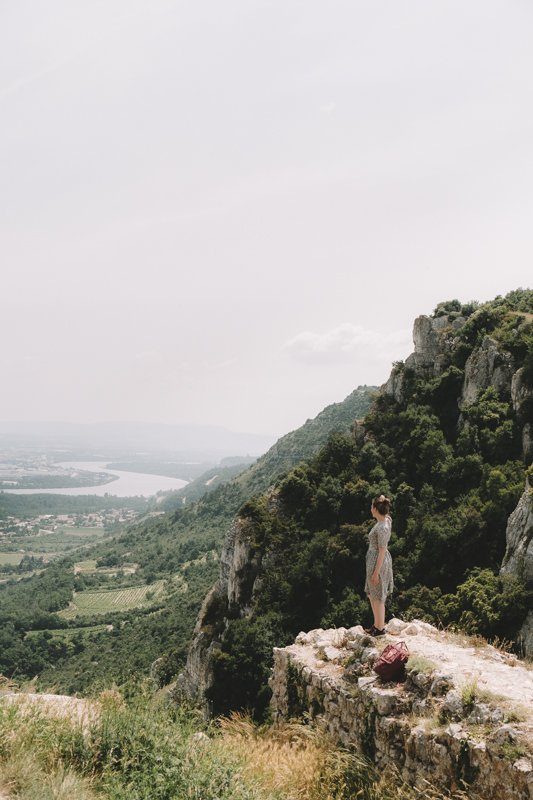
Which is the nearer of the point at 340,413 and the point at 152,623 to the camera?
the point at 152,623

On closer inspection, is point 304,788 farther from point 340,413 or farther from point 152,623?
point 340,413

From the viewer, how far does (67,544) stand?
530 ft

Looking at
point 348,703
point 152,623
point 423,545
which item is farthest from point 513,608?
point 152,623

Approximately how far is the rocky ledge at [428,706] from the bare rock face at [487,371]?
26.6 meters

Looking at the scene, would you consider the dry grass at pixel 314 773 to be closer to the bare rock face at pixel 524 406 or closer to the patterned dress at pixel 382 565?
the patterned dress at pixel 382 565

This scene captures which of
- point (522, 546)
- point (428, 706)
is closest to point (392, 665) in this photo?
point (428, 706)

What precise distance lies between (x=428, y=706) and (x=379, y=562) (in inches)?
81.3

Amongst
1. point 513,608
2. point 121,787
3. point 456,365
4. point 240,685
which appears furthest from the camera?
point 456,365

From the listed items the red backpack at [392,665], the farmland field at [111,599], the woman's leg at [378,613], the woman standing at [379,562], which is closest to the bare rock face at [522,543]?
the woman's leg at [378,613]

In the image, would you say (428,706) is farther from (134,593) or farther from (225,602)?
(134,593)

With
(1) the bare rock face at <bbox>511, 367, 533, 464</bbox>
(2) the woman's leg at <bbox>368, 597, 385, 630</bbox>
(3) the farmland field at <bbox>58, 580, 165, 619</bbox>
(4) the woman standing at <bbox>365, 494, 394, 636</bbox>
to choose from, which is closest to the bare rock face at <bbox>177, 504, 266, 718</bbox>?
(1) the bare rock face at <bbox>511, 367, 533, 464</bbox>

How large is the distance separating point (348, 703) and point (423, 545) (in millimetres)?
21052

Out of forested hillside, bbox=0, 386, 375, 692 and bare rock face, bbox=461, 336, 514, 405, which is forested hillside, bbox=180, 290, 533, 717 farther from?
forested hillside, bbox=0, 386, 375, 692

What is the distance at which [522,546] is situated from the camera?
59.2 ft
